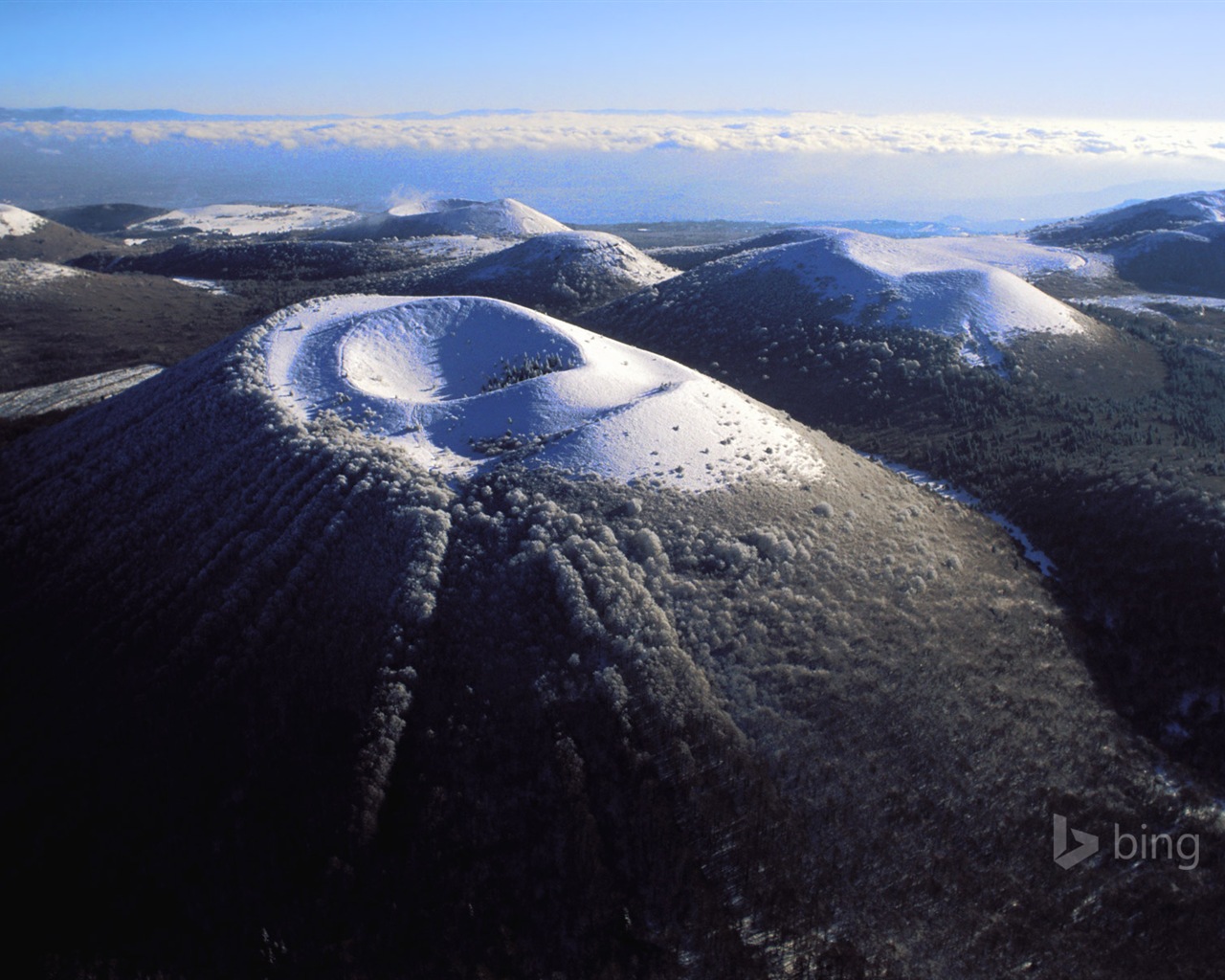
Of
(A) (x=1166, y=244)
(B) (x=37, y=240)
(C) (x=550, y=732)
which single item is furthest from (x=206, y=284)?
(A) (x=1166, y=244)

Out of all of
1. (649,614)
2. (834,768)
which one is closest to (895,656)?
(834,768)

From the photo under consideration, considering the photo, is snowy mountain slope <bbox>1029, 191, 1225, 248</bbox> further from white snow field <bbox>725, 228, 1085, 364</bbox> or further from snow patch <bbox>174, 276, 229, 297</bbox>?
snow patch <bbox>174, 276, 229, 297</bbox>

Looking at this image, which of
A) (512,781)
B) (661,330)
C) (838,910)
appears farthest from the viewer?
(661,330)

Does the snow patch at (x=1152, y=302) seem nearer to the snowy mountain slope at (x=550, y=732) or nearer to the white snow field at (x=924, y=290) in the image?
the white snow field at (x=924, y=290)

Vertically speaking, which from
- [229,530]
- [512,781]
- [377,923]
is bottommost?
[377,923]

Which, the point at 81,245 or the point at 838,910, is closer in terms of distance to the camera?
the point at 838,910

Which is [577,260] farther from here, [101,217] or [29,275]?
[101,217]

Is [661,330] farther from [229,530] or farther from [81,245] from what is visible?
[81,245]
